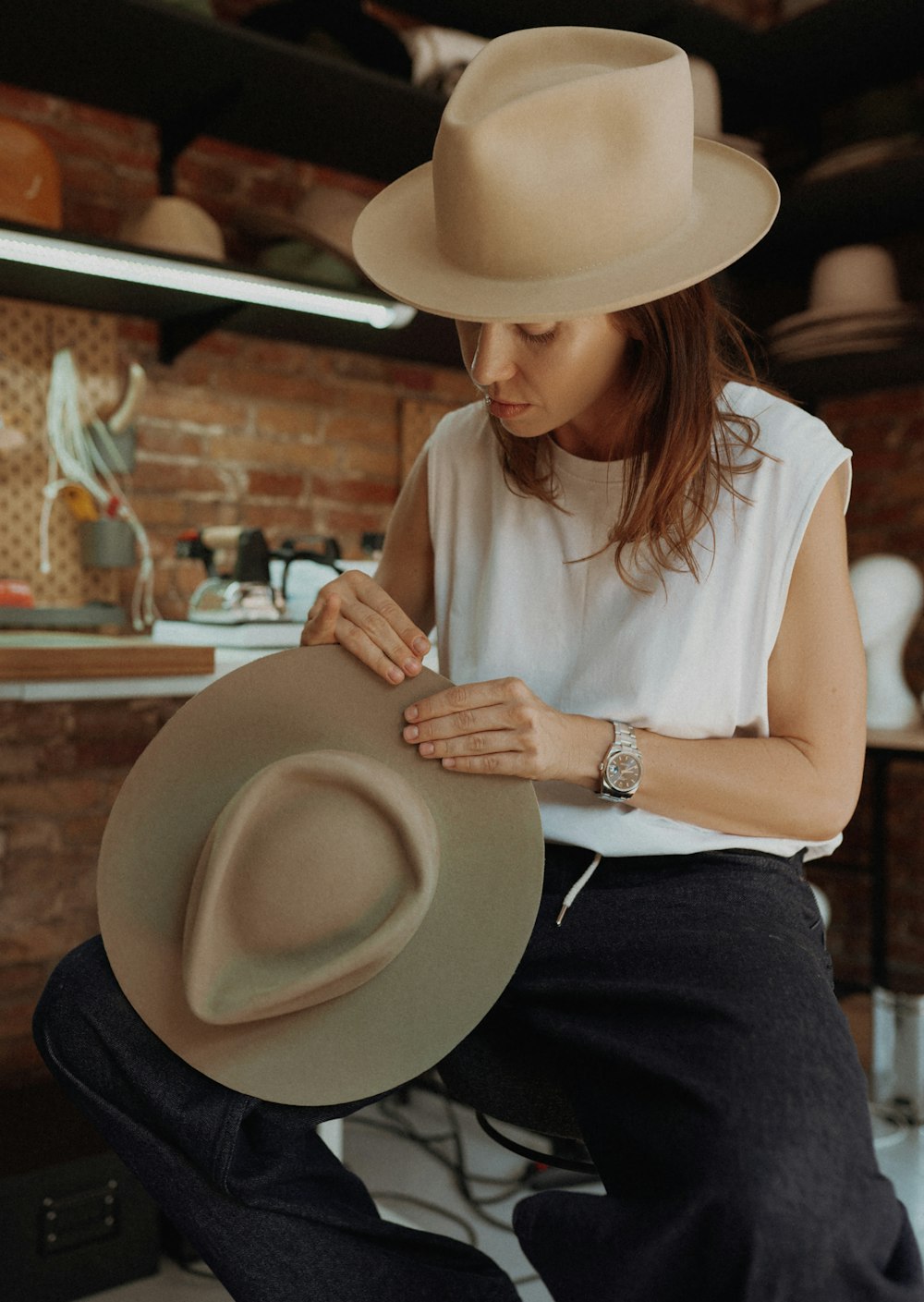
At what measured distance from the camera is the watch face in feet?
3.29

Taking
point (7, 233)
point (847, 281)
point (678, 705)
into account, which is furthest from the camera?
point (847, 281)

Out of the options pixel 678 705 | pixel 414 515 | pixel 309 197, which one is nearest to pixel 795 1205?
pixel 678 705

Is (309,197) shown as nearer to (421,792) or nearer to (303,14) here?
(303,14)

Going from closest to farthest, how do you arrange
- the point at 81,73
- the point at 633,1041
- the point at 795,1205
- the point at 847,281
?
the point at 795,1205, the point at 633,1041, the point at 81,73, the point at 847,281

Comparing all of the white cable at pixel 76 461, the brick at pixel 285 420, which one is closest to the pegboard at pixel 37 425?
the white cable at pixel 76 461

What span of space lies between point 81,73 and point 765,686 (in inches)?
79.0

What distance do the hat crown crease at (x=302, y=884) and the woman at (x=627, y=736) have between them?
8 cm

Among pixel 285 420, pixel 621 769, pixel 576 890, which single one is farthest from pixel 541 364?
pixel 285 420

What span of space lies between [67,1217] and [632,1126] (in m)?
1.14

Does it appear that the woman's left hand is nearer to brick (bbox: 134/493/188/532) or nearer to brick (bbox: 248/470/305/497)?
brick (bbox: 134/493/188/532)

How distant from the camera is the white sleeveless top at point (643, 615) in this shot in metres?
1.09

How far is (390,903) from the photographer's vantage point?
3.09 feet

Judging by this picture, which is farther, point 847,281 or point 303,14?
point 847,281

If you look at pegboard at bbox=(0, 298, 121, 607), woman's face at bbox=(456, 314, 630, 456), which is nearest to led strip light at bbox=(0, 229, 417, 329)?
pegboard at bbox=(0, 298, 121, 607)
